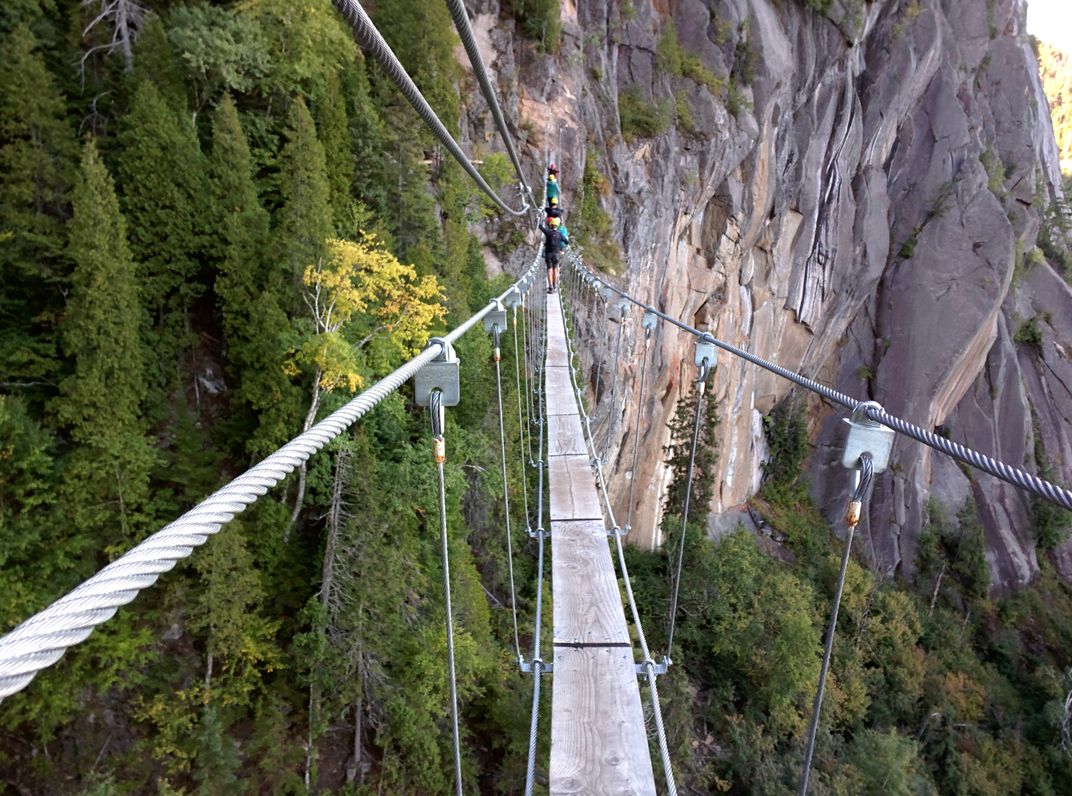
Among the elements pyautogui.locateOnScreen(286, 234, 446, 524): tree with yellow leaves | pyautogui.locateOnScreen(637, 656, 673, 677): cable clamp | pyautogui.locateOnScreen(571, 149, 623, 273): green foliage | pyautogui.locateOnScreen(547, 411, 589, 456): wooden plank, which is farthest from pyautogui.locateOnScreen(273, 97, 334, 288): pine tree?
pyautogui.locateOnScreen(571, 149, 623, 273): green foliage

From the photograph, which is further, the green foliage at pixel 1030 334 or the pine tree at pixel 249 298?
the green foliage at pixel 1030 334

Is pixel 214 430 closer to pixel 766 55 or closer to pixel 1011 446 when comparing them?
pixel 766 55

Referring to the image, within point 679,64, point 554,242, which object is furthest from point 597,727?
point 679,64

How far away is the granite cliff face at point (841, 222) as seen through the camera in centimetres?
1588

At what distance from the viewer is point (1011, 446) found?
1006 inches

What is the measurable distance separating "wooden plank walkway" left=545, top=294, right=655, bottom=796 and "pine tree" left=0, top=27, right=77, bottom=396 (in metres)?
6.50

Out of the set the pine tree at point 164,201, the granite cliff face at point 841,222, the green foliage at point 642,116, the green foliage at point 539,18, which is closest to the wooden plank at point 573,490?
the pine tree at point 164,201

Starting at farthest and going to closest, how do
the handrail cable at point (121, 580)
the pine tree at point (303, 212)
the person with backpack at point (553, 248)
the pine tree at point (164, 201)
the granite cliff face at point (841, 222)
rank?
the granite cliff face at point (841, 222) → the person with backpack at point (553, 248) → the pine tree at point (303, 212) → the pine tree at point (164, 201) → the handrail cable at point (121, 580)

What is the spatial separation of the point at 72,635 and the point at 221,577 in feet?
20.5

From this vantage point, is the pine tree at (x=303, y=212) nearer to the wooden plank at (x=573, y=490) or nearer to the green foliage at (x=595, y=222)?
the wooden plank at (x=573, y=490)

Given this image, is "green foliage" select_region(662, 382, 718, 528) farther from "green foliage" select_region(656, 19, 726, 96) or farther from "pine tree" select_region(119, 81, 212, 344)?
"pine tree" select_region(119, 81, 212, 344)

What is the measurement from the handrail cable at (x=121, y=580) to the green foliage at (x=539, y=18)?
602 inches

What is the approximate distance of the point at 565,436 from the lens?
16.5 feet

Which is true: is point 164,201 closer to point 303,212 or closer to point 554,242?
point 303,212
